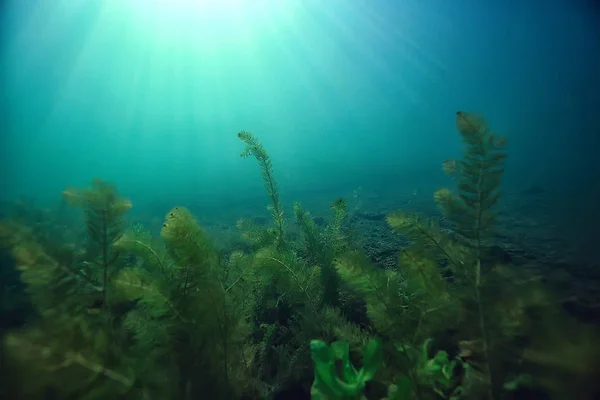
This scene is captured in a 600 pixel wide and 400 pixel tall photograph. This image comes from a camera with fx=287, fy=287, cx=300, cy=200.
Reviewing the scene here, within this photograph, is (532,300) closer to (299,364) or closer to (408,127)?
(299,364)

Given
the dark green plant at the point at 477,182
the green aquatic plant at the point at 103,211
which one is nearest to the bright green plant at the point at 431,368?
the dark green plant at the point at 477,182

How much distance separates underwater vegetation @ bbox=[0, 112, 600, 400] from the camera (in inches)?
44.6

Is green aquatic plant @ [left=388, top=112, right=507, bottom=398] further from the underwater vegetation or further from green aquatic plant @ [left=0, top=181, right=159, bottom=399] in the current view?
green aquatic plant @ [left=0, top=181, right=159, bottom=399]

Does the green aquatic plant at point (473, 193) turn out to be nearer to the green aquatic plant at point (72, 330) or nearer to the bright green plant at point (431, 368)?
the bright green plant at point (431, 368)

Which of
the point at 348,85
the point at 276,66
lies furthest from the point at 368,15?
the point at 348,85

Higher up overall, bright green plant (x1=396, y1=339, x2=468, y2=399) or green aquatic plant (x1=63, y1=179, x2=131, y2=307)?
green aquatic plant (x1=63, y1=179, x2=131, y2=307)

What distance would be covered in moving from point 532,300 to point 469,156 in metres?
0.84

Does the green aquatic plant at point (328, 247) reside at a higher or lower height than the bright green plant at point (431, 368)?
higher

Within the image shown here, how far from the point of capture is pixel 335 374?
133 cm

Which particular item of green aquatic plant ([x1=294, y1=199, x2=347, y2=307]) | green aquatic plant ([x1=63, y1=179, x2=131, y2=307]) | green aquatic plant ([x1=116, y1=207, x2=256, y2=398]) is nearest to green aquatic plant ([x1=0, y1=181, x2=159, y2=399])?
green aquatic plant ([x1=63, y1=179, x2=131, y2=307])

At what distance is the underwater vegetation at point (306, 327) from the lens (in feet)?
3.72

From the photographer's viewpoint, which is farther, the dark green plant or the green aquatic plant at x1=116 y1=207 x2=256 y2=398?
the dark green plant

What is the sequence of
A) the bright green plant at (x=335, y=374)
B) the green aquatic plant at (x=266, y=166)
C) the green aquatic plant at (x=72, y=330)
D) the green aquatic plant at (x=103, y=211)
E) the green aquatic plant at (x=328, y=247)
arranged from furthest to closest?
the green aquatic plant at (x=266, y=166), the green aquatic plant at (x=328, y=247), the green aquatic plant at (x=103, y=211), the bright green plant at (x=335, y=374), the green aquatic plant at (x=72, y=330)

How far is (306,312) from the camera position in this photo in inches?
86.7
